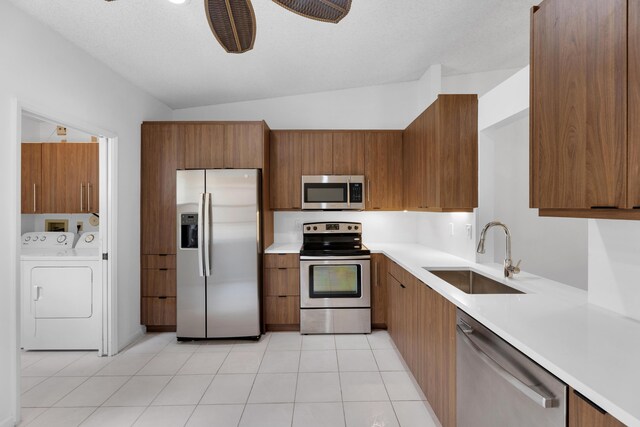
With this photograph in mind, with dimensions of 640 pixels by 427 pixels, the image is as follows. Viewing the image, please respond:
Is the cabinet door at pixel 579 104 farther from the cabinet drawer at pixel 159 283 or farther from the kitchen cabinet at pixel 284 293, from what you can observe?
the cabinet drawer at pixel 159 283

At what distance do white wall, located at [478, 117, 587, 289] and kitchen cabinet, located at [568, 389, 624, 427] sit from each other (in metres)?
2.41

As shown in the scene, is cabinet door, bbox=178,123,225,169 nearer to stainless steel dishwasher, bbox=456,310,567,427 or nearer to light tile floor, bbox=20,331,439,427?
light tile floor, bbox=20,331,439,427

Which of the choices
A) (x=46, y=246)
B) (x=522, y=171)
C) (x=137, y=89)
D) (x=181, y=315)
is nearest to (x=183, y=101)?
(x=137, y=89)

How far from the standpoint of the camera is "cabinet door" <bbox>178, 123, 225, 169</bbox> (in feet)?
11.2

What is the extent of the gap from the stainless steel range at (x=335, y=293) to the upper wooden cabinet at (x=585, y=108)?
2.16m

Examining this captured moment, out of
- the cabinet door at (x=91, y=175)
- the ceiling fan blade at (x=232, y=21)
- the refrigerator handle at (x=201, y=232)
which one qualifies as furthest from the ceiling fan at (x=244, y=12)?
the cabinet door at (x=91, y=175)

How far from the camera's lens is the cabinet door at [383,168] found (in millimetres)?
3768

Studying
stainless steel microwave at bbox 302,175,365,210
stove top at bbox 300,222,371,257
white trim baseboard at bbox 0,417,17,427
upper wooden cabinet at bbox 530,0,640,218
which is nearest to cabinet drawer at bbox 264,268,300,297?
stove top at bbox 300,222,371,257

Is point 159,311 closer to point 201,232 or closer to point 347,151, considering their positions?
point 201,232

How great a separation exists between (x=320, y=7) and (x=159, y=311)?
329 centimetres

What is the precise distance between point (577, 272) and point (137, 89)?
15.9ft

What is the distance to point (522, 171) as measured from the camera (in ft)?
9.96

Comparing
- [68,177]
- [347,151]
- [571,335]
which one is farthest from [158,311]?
[571,335]

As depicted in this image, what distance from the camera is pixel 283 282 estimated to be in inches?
136
